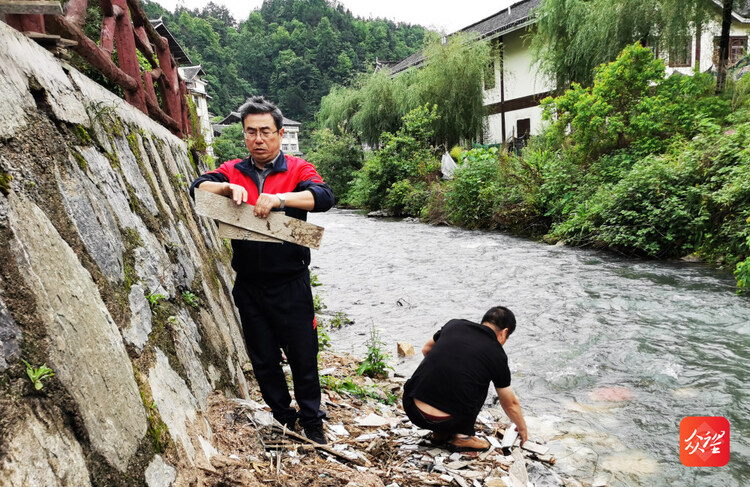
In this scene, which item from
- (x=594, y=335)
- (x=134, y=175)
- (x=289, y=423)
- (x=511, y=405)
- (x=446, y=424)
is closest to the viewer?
(x=289, y=423)

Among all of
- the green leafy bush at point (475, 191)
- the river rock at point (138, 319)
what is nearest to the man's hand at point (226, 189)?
the river rock at point (138, 319)

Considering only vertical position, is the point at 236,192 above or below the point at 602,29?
below

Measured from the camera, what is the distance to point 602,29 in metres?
13.9

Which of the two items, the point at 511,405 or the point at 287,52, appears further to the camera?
the point at 287,52

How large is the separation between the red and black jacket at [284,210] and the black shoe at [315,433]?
0.93 meters

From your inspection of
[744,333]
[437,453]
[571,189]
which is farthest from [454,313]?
[571,189]

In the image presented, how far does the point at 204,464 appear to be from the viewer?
2035 millimetres

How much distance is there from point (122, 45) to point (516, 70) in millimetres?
21960

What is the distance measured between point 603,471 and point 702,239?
316 inches

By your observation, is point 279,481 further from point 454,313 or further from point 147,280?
point 454,313

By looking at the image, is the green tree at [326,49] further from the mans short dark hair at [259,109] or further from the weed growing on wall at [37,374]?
the weed growing on wall at [37,374]

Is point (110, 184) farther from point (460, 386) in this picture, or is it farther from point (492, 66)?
point (492, 66)

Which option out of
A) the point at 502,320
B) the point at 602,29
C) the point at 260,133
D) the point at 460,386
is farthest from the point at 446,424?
the point at 602,29

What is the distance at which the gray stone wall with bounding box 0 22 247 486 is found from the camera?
1.37m
